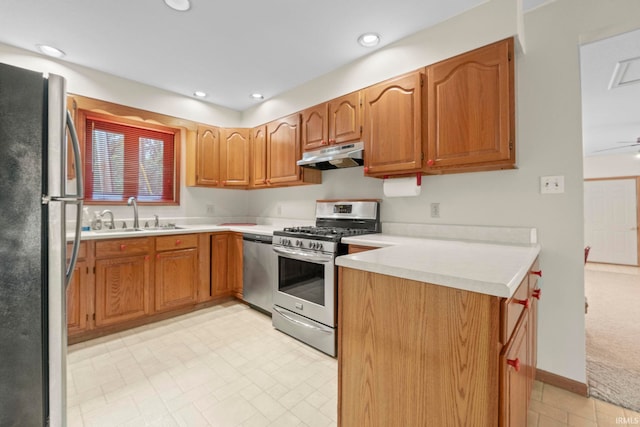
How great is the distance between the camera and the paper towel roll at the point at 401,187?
7.52ft

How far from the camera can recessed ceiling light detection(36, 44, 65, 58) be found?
7.70 feet

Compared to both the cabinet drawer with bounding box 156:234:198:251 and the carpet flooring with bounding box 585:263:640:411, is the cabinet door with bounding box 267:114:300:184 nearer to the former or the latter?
the cabinet drawer with bounding box 156:234:198:251

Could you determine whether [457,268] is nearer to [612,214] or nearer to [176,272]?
[176,272]

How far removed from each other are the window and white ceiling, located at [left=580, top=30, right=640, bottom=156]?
4.36 metres

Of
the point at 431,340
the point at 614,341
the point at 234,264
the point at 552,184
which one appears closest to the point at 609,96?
the point at 552,184

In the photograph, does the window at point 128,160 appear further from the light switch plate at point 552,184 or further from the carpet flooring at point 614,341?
the carpet flooring at point 614,341

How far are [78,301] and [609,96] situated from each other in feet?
19.1

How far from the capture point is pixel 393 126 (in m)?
2.18

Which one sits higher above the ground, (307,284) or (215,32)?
(215,32)

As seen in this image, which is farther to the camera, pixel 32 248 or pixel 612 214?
pixel 612 214

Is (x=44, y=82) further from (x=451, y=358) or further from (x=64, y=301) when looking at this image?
(x=451, y=358)

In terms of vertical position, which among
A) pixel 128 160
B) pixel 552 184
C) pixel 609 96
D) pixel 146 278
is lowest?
pixel 146 278

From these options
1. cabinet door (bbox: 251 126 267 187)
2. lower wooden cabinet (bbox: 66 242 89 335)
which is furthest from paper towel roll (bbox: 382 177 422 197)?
lower wooden cabinet (bbox: 66 242 89 335)

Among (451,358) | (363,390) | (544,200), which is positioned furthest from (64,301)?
(544,200)
